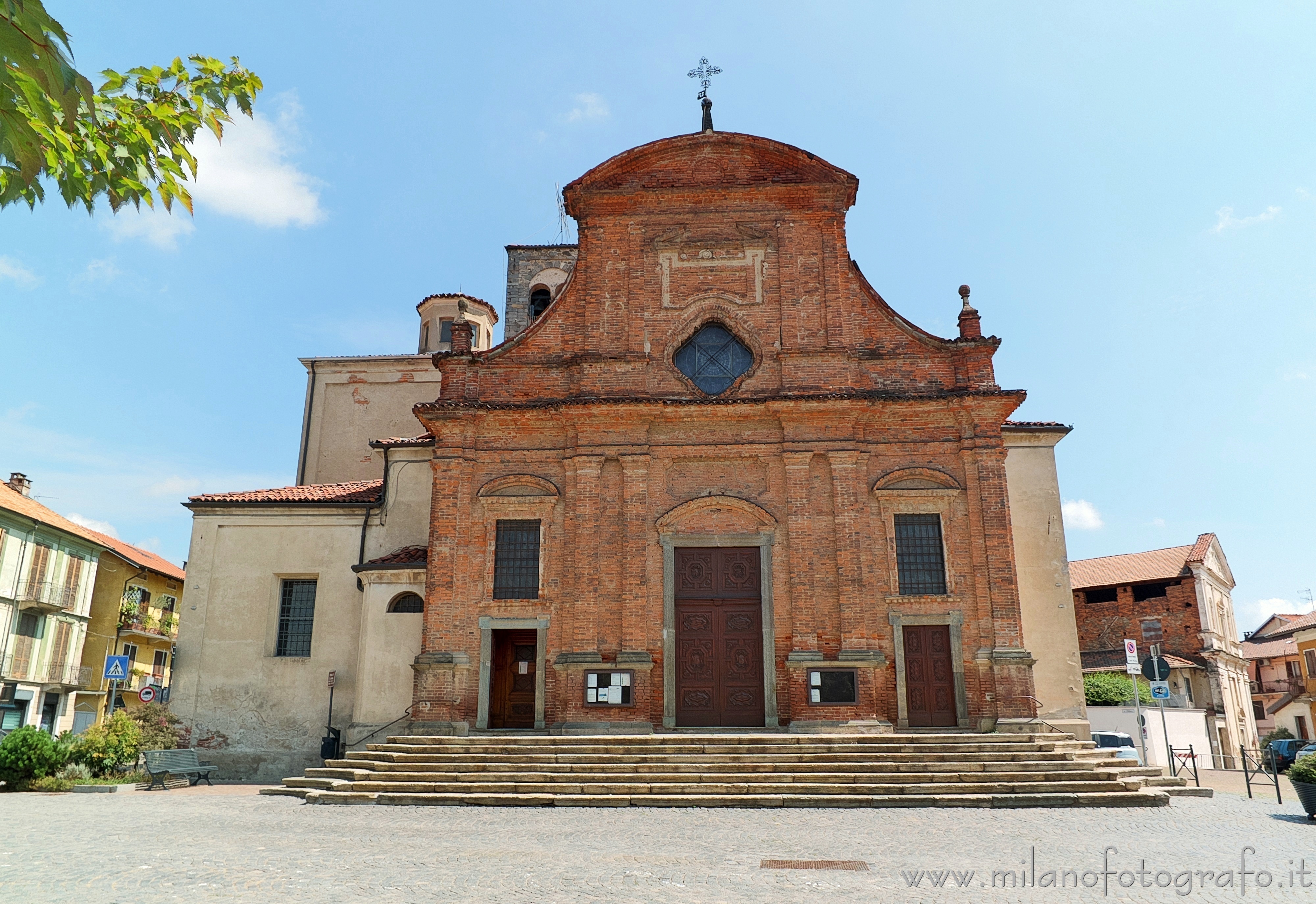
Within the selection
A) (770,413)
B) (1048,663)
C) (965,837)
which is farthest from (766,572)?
(965,837)

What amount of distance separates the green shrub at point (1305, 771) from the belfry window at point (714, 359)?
39.0 ft

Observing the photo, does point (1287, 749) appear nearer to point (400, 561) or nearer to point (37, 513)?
point (400, 561)

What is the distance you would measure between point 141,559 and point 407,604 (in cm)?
2762

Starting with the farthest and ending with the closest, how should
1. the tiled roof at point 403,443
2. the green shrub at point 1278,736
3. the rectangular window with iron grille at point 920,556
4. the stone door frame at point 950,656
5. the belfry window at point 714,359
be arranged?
the green shrub at point 1278,736 → the tiled roof at point 403,443 → the belfry window at point 714,359 → the rectangular window with iron grille at point 920,556 → the stone door frame at point 950,656

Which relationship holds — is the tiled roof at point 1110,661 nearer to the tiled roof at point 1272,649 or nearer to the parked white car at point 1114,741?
the parked white car at point 1114,741

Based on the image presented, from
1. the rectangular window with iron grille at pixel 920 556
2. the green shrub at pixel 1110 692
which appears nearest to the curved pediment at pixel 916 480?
the rectangular window with iron grille at pixel 920 556

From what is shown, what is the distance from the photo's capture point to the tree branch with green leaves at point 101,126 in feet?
9.26

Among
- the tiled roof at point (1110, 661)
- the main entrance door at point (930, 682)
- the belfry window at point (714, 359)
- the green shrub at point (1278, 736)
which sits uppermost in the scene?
the belfry window at point (714, 359)

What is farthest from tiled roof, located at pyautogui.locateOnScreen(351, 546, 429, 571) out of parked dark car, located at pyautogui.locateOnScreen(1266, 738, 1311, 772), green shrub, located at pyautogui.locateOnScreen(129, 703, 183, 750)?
parked dark car, located at pyautogui.locateOnScreen(1266, 738, 1311, 772)

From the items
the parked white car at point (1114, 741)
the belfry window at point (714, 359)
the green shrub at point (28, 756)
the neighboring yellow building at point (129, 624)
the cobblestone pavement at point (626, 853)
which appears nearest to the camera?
the cobblestone pavement at point (626, 853)

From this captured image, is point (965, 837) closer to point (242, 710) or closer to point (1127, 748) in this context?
point (1127, 748)

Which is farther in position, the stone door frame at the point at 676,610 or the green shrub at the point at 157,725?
the green shrub at the point at 157,725

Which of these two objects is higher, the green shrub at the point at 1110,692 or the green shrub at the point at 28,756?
the green shrub at the point at 1110,692

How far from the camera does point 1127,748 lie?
20344 millimetres
